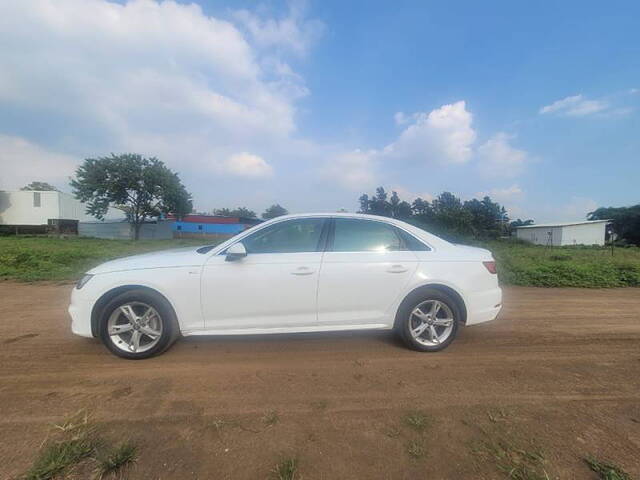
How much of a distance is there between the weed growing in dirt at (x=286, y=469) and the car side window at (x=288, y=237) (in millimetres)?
1838

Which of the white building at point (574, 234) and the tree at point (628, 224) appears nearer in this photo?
the white building at point (574, 234)

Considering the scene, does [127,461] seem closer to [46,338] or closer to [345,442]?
[345,442]

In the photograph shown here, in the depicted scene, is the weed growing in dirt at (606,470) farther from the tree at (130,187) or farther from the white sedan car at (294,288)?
the tree at (130,187)

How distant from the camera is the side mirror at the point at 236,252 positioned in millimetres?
2889

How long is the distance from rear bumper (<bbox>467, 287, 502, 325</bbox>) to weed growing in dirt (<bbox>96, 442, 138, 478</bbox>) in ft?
10.5

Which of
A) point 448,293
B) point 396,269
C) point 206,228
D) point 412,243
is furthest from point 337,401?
point 206,228

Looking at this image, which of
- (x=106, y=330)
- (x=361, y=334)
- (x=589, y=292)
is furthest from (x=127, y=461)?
(x=589, y=292)

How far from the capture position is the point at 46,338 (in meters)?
3.53

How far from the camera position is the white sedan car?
2924 mm

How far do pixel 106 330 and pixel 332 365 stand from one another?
2.32 meters

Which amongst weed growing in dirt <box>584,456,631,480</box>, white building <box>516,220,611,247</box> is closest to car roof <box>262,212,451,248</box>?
weed growing in dirt <box>584,456,631,480</box>

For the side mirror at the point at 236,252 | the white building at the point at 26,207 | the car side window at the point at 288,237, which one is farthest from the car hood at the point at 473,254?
the white building at the point at 26,207

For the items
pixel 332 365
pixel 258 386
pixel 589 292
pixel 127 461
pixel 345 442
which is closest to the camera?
pixel 127 461

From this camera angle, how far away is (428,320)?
319cm
